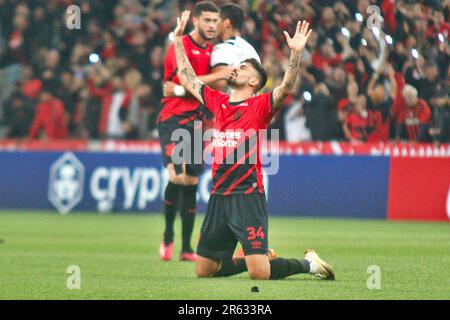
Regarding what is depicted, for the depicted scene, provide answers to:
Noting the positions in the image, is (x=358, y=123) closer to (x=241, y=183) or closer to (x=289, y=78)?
(x=241, y=183)

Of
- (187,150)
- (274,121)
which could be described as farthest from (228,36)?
(274,121)

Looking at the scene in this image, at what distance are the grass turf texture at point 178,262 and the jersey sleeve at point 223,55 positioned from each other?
79.4 inches

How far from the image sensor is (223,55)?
1202 centimetres

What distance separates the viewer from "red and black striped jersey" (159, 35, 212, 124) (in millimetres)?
12227

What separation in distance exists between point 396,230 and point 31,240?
16.7 feet

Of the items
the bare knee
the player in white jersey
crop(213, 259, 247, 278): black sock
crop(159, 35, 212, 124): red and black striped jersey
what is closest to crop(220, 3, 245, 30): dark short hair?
the player in white jersey

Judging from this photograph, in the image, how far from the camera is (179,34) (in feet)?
32.5

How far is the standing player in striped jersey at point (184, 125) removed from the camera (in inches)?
482

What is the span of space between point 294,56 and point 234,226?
157cm

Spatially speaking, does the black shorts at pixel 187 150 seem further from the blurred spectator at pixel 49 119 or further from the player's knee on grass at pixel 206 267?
the blurred spectator at pixel 49 119

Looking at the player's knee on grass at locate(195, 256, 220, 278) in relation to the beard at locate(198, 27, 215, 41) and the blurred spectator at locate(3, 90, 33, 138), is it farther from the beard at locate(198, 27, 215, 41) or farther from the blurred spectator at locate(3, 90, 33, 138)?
the blurred spectator at locate(3, 90, 33, 138)

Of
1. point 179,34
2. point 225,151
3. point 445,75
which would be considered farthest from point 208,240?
point 445,75

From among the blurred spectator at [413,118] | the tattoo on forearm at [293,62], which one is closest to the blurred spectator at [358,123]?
the blurred spectator at [413,118]
